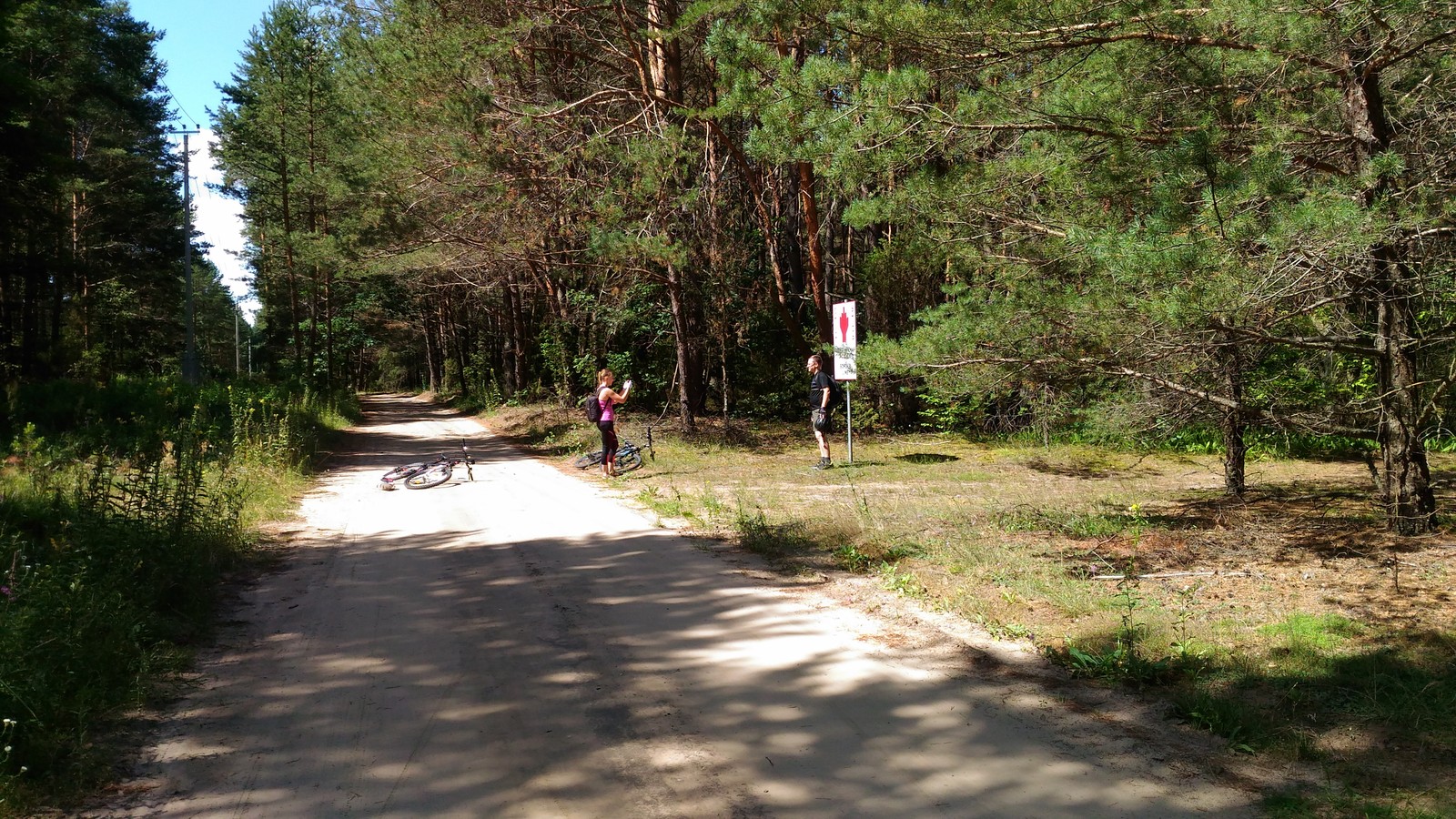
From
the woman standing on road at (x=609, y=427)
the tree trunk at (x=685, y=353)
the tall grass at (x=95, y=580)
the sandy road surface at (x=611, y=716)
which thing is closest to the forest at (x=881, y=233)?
the tall grass at (x=95, y=580)

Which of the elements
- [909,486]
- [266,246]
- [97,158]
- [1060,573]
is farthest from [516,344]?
[1060,573]

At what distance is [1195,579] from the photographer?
7.18 meters

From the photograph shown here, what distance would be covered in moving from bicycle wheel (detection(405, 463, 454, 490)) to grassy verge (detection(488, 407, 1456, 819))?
280 centimetres

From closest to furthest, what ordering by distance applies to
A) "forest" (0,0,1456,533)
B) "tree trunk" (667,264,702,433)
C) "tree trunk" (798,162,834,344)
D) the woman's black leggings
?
"forest" (0,0,1456,533)
the woman's black leggings
"tree trunk" (798,162,834,344)
"tree trunk" (667,264,702,433)

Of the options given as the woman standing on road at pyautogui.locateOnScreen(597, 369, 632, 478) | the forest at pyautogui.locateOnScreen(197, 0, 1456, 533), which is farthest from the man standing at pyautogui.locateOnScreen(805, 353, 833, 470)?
the woman standing on road at pyautogui.locateOnScreen(597, 369, 632, 478)

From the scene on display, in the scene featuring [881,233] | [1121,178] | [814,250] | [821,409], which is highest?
[881,233]

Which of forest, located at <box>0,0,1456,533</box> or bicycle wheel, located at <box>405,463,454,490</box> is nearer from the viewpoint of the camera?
forest, located at <box>0,0,1456,533</box>

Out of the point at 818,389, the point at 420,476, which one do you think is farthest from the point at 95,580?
the point at 818,389

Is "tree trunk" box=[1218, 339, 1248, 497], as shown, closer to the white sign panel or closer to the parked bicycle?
the white sign panel

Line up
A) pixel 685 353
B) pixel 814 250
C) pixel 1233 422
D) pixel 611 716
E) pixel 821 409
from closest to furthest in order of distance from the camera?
pixel 611 716 → pixel 1233 422 → pixel 821 409 → pixel 814 250 → pixel 685 353

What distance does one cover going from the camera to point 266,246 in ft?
118

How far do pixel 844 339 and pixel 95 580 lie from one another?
34.3 ft

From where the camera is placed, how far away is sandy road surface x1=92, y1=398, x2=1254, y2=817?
3.73 metres

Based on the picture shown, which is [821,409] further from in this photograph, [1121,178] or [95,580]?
[95,580]
